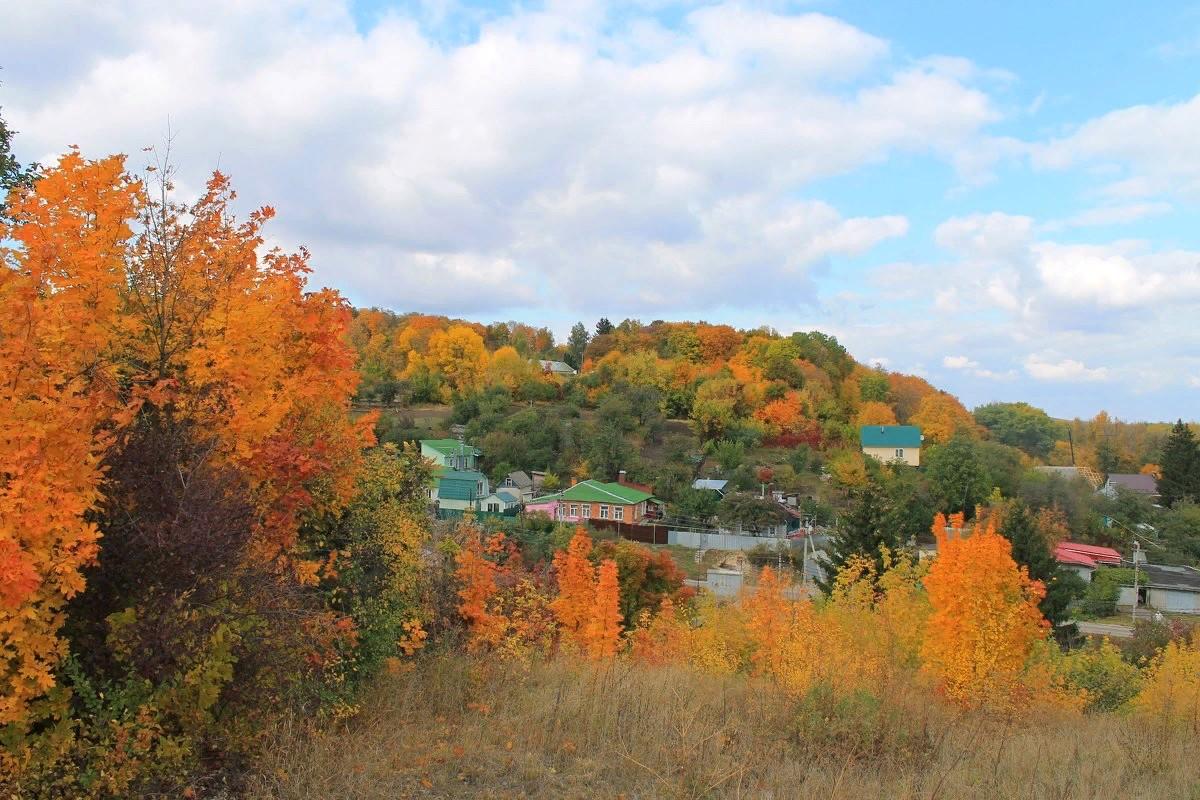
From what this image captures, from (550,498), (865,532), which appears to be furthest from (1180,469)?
(550,498)

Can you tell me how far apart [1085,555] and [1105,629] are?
767 cm

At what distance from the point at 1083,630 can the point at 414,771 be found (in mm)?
33149

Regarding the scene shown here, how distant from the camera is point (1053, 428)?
295ft

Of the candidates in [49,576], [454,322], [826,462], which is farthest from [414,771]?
[454,322]

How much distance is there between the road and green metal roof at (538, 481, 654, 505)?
2257cm

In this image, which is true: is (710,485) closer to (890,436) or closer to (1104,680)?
(890,436)

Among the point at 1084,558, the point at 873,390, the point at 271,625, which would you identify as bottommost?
the point at 1084,558

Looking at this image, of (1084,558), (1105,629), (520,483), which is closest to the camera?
(1105,629)

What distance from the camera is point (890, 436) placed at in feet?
199

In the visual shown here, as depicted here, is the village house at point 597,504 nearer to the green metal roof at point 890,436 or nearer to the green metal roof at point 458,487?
the green metal roof at point 458,487

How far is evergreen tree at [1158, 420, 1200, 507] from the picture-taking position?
5194cm

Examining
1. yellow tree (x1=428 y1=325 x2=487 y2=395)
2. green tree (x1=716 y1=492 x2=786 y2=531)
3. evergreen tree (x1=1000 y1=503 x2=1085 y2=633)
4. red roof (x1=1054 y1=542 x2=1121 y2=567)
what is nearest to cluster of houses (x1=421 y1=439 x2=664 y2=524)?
green tree (x1=716 y1=492 x2=786 y2=531)

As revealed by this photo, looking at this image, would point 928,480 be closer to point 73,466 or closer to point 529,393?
point 529,393

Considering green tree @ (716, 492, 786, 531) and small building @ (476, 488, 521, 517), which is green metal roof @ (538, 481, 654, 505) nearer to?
small building @ (476, 488, 521, 517)
